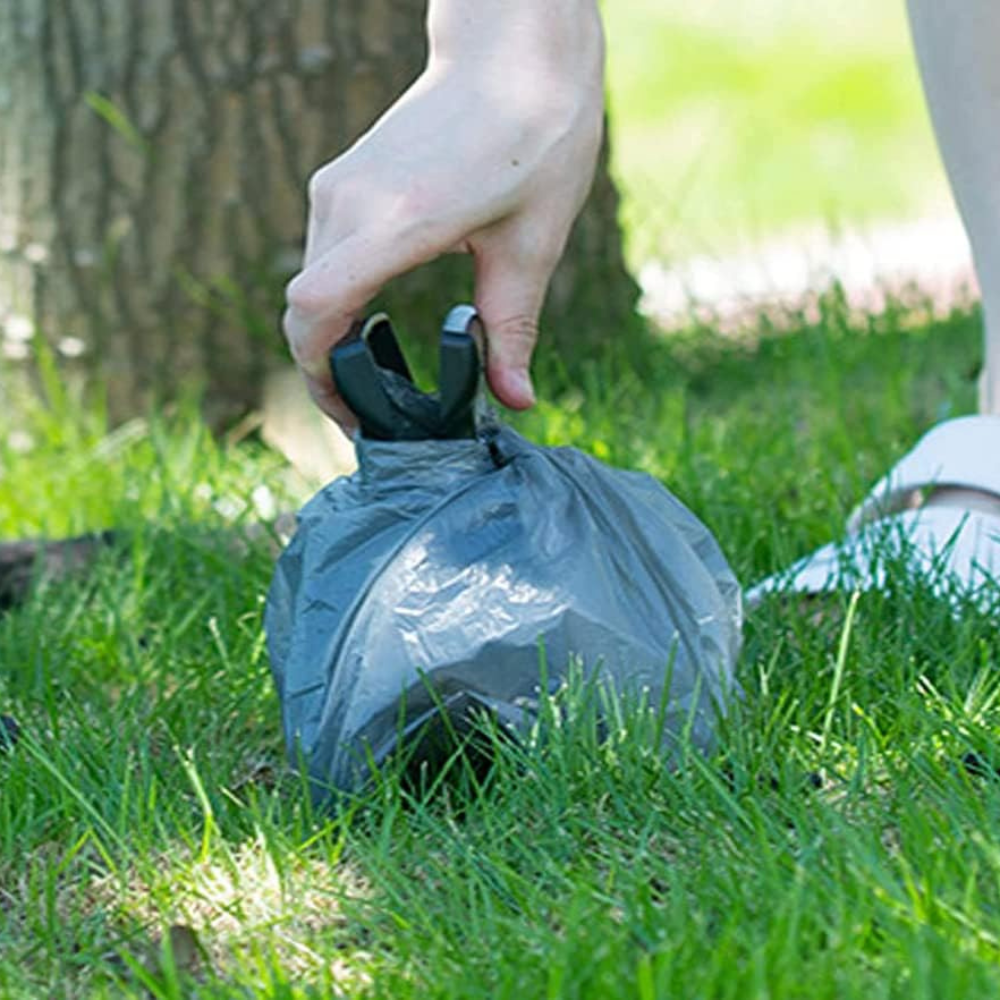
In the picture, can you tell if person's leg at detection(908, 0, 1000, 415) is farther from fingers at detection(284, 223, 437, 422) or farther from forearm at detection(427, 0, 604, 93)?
fingers at detection(284, 223, 437, 422)

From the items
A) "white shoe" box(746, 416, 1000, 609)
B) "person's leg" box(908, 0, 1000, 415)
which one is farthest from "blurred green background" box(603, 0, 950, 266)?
"white shoe" box(746, 416, 1000, 609)

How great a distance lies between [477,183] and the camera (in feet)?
7.07

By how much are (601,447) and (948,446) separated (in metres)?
0.70

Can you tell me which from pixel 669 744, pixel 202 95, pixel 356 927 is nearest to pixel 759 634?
pixel 669 744

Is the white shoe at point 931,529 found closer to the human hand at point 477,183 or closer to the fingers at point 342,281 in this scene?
the human hand at point 477,183

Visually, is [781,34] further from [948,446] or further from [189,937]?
[189,937]

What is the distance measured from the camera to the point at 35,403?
4.03m

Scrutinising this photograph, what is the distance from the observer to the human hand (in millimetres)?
2121

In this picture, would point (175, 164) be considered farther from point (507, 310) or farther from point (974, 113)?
point (507, 310)

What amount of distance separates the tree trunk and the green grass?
1.08 meters

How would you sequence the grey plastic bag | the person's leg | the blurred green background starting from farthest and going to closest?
1. the blurred green background
2. the person's leg
3. the grey plastic bag

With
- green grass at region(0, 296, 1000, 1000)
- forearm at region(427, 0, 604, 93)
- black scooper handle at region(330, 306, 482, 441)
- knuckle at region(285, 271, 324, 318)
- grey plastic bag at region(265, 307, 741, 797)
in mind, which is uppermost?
forearm at region(427, 0, 604, 93)

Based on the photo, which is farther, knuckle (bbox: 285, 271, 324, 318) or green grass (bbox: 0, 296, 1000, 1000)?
knuckle (bbox: 285, 271, 324, 318)

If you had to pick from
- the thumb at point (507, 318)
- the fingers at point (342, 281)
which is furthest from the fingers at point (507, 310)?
the fingers at point (342, 281)
